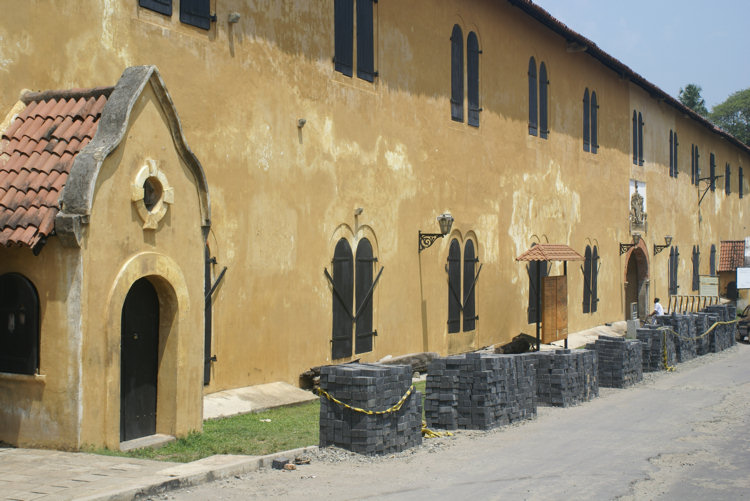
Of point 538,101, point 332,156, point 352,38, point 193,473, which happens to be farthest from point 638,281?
point 193,473

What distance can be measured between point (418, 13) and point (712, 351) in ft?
46.5

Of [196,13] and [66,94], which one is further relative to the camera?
[196,13]

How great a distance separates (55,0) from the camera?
34.7 ft

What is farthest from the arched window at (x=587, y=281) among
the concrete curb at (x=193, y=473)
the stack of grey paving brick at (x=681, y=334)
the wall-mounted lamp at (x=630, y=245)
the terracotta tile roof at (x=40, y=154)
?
the terracotta tile roof at (x=40, y=154)

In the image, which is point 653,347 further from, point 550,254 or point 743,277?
point 743,277

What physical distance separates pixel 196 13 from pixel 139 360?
206 inches

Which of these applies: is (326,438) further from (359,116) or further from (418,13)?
(418,13)

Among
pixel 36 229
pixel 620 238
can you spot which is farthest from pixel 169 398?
pixel 620 238

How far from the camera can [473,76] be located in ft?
68.6

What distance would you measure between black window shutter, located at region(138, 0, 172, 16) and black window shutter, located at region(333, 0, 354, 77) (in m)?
4.12

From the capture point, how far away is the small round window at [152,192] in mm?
9828

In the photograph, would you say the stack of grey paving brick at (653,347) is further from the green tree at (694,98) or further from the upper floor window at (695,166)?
the green tree at (694,98)

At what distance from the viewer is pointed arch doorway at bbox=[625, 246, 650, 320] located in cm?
3297

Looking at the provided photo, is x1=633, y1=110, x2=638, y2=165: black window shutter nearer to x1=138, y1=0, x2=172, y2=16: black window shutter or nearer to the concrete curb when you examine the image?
x1=138, y1=0, x2=172, y2=16: black window shutter
